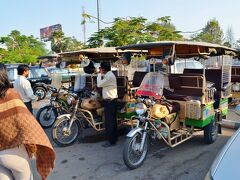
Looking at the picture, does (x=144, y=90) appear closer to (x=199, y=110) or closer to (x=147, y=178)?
(x=199, y=110)

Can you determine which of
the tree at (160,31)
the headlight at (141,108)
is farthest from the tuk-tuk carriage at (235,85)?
the tree at (160,31)

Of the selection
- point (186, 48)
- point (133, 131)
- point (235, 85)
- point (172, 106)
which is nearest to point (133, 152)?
point (133, 131)

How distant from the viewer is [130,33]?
48.8 ft

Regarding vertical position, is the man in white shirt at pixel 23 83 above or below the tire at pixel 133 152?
above

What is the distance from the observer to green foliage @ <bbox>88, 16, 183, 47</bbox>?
14.7 m

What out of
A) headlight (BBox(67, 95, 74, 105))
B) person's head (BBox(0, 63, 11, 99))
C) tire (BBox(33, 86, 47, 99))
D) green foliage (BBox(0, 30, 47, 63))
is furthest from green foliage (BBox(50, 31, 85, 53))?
person's head (BBox(0, 63, 11, 99))

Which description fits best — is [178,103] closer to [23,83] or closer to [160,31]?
[23,83]

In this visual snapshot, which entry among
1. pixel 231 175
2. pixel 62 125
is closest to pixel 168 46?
pixel 62 125

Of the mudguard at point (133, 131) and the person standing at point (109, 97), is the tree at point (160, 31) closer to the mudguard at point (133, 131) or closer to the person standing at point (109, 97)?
→ the person standing at point (109, 97)

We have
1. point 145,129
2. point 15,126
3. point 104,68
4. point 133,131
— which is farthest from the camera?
point 104,68

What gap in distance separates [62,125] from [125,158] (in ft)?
6.52

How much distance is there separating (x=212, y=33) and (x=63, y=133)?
35939mm

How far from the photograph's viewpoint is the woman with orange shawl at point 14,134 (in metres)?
2.32

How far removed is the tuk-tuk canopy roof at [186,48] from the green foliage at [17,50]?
24.2m
